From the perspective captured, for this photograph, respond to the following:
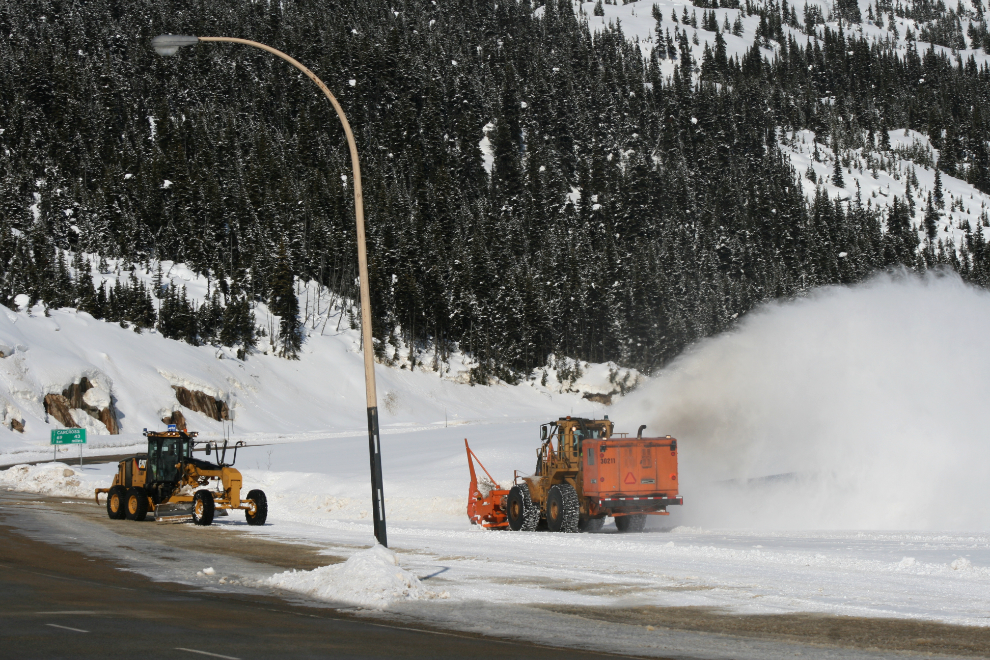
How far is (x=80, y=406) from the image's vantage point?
212ft

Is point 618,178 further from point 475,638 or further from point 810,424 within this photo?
point 475,638

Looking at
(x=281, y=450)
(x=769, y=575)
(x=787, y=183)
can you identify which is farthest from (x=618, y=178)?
(x=769, y=575)

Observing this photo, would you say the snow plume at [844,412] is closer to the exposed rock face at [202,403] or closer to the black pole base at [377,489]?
the black pole base at [377,489]

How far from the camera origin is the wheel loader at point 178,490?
24000 mm

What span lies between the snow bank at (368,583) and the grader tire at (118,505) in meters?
13.7

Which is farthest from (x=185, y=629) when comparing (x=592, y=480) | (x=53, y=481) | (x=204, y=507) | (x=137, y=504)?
(x=53, y=481)

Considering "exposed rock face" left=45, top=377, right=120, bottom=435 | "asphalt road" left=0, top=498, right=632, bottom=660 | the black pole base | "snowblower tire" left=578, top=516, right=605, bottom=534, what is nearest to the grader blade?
"asphalt road" left=0, top=498, right=632, bottom=660

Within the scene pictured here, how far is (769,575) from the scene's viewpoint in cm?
1414

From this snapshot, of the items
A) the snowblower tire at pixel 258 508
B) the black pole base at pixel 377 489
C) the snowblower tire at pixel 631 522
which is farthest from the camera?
the snowblower tire at pixel 258 508

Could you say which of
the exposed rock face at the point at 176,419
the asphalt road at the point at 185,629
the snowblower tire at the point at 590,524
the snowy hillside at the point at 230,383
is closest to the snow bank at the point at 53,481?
the snowy hillside at the point at 230,383

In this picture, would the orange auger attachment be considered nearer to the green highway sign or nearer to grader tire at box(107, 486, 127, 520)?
grader tire at box(107, 486, 127, 520)

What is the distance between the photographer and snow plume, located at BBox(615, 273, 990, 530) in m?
20.8

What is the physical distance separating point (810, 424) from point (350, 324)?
8354 cm

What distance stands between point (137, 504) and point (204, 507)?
2295 mm
